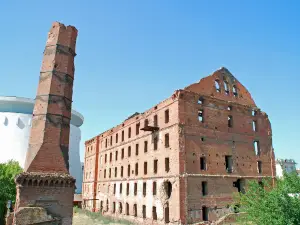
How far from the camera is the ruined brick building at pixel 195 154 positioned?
2389 cm

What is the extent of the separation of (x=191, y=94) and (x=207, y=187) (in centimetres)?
898

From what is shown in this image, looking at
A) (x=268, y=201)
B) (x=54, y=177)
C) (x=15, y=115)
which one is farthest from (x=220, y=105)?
(x=15, y=115)

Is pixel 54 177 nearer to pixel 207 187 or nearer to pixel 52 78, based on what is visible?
pixel 52 78

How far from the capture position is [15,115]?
2402 inches

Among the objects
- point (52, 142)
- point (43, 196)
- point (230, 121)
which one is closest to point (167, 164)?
point (230, 121)

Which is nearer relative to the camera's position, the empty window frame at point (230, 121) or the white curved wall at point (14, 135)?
the empty window frame at point (230, 121)

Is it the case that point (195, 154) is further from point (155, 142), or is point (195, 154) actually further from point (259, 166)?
point (259, 166)

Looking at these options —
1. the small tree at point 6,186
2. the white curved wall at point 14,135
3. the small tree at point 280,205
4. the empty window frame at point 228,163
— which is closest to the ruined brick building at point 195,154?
the empty window frame at point 228,163

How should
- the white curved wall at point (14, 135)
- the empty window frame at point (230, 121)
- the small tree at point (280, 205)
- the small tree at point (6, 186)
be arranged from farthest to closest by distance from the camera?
the white curved wall at point (14, 135)
the empty window frame at point (230, 121)
the small tree at point (6, 186)
the small tree at point (280, 205)

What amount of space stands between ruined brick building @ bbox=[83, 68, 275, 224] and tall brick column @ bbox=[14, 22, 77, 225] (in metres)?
9.83

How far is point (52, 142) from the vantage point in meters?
18.5

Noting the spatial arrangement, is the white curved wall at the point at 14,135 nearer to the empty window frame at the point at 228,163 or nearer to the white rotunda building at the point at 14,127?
the white rotunda building at the point at 14,127

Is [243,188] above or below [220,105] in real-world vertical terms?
below

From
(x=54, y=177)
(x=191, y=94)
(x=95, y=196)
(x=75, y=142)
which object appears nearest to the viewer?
(x=54, y=177)
